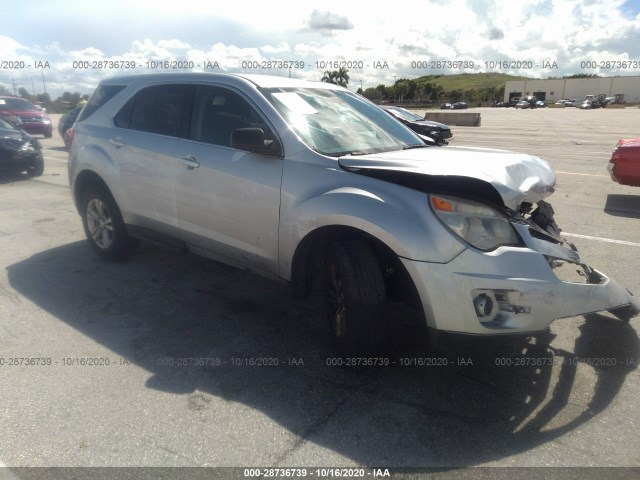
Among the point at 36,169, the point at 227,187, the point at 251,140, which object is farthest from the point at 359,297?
the point at 36,169

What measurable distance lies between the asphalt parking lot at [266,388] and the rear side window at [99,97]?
5.56 feet

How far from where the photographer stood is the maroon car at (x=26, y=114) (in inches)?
714

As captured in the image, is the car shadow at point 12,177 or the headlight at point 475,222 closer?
the headlight at point 475,222

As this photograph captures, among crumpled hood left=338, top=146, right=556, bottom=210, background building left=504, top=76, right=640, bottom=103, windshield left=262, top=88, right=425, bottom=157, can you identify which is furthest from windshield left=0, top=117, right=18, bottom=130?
background building left=504, top=76, right=640, bottom=103

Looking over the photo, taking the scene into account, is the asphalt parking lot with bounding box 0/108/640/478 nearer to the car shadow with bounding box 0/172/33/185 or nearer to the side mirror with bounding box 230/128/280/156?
the side mirror with bounding box 230/128/280/156

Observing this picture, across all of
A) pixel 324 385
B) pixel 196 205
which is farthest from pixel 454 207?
pixel 196 205

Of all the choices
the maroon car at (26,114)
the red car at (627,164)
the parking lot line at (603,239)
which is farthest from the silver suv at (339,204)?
the maroon car at (26,114)

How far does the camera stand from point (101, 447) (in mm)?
2488

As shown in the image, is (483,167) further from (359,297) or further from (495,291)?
(359,297)

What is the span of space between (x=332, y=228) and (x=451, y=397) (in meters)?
1.21

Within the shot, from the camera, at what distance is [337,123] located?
378 cm

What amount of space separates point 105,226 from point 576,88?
120544mm

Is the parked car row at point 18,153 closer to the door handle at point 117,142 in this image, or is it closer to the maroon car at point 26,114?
the door handle at point 117,142

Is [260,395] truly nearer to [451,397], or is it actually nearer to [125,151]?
[451,397]
